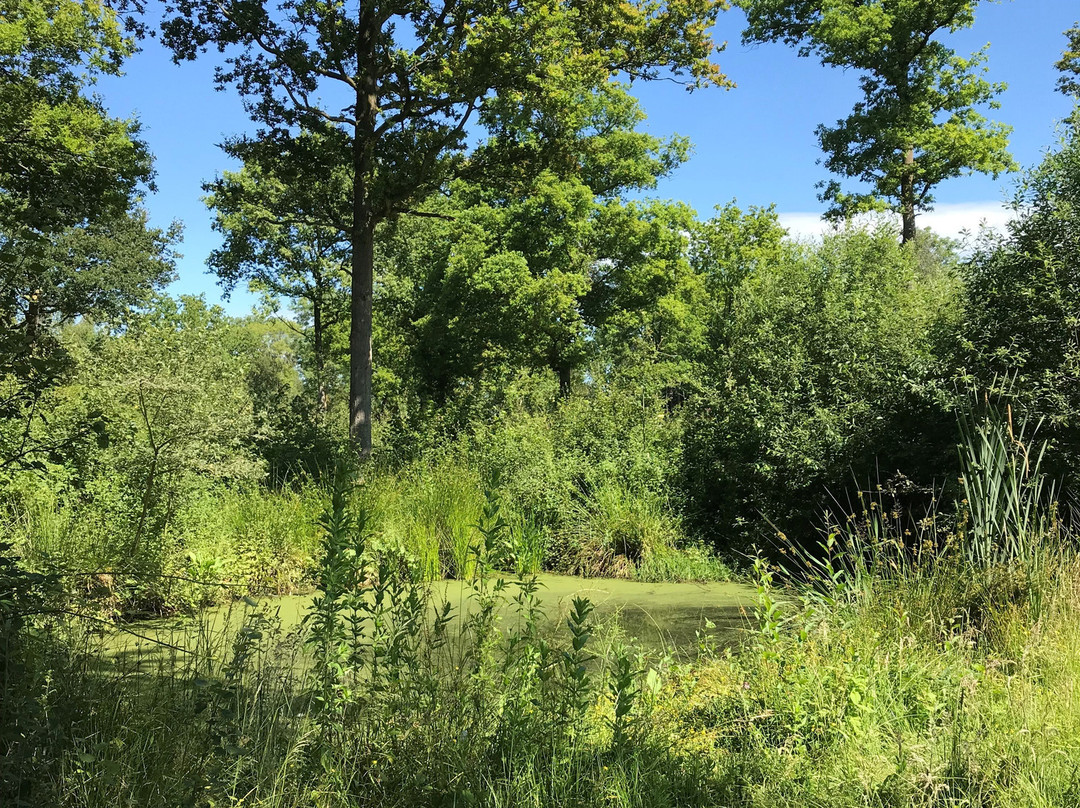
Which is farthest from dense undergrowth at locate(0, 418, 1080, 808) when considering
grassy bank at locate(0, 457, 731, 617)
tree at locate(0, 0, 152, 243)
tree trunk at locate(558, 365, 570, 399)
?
tree trunk at locate(558, 365, 570, 399)

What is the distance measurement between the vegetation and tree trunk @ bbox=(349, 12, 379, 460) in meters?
0.08

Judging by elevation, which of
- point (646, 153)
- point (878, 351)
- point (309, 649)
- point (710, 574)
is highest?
point (646, 153)

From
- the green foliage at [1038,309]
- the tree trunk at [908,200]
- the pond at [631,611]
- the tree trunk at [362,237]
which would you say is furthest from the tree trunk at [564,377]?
the green foliage at [1038,309]

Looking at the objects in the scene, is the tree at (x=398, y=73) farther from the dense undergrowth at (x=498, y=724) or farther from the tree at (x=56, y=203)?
the dense undergrowth at (x=498, y=724)

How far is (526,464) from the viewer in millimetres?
10008

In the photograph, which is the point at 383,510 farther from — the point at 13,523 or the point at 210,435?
the point at 13,523

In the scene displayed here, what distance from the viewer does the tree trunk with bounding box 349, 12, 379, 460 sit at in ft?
35.0

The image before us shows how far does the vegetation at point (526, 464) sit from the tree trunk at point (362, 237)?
0.08m

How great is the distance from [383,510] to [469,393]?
1133 centimetres

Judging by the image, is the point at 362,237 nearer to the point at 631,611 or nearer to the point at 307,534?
the point at 307,534

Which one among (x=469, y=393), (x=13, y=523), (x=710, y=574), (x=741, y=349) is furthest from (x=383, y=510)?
(x=469, y=393)

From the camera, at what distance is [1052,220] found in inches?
268

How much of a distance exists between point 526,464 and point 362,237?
4.26 metres

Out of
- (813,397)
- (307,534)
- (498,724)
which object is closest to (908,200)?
(813,397)
